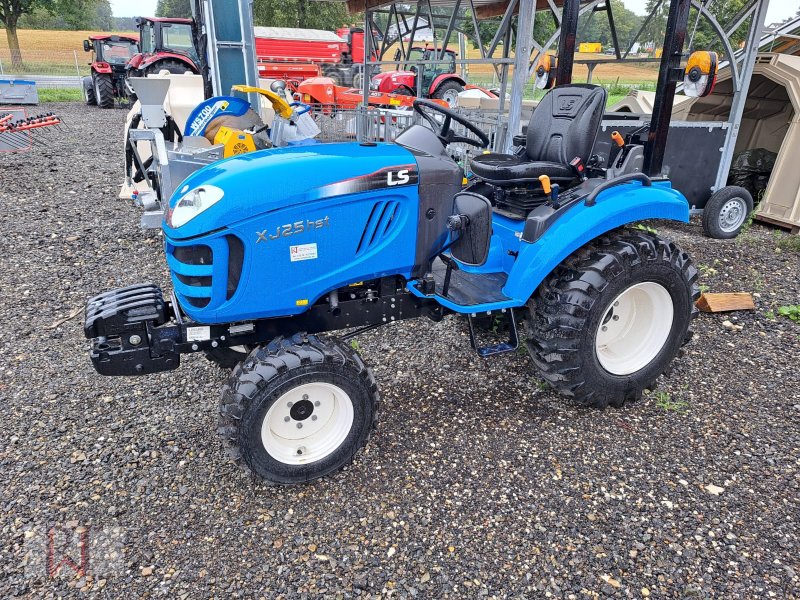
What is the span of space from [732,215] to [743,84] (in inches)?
48.5

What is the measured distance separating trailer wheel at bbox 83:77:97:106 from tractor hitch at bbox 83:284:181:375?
1650 cm

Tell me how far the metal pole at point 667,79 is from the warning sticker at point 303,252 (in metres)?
2.09

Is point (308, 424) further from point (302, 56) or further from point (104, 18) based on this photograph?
point (104, 18)

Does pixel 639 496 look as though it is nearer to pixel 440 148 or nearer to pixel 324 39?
pixel 440 148

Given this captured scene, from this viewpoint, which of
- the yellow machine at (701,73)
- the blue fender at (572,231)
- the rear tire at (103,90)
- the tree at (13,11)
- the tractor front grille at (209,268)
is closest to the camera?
the tractor front grille at (209,268)

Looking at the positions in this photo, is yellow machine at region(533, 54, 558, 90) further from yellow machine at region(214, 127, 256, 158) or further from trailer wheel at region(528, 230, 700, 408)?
yellow machine at region(214, 127, 256, 158)

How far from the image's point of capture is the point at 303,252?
7.13 ft

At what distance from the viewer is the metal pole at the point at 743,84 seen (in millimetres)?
5332

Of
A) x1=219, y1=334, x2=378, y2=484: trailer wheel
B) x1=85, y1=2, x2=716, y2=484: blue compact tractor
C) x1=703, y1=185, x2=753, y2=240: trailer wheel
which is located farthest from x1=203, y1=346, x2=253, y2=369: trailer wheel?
x1=703, y1=185, x2=753, y2=240: trailer wheel

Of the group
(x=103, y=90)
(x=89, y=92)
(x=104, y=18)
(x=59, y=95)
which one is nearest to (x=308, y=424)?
(x=103, y=90)

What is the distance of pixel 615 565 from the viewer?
1998 mm

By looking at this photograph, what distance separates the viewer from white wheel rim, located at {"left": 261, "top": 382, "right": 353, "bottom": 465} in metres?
2.25

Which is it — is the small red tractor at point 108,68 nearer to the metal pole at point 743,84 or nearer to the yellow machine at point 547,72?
the yellow machine at point 547,72

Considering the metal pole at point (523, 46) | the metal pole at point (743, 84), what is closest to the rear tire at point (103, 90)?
the metal pole at point (523, 46)
